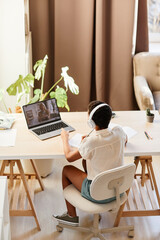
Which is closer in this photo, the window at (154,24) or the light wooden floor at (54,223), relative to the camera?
the light wooden floor at (54,223)

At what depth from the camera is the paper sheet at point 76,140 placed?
8.54ft

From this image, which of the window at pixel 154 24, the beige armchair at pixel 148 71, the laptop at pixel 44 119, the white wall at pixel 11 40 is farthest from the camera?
the window at pixel 154 24

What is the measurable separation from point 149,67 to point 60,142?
6.19ft

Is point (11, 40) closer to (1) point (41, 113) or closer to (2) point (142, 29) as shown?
(1) point (41, 113)

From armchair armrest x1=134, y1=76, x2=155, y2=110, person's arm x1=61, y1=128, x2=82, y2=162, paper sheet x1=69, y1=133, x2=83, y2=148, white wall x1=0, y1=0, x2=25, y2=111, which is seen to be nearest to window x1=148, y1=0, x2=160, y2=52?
armchair armrest x1=134, y1=76, x2=155, y2=110

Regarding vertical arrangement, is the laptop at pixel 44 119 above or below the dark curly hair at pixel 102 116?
below

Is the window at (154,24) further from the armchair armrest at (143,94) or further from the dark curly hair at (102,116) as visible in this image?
the dark curly hair at (102,116)

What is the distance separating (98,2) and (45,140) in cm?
197

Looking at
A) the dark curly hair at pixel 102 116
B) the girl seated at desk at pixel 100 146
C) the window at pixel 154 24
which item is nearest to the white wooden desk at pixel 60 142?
the girl seated at desk at pixel 100 146

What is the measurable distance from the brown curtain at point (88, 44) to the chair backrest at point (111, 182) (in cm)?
210

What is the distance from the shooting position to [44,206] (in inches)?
121

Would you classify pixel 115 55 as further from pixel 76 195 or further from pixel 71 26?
pixel 76 195

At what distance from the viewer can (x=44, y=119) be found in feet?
9.34

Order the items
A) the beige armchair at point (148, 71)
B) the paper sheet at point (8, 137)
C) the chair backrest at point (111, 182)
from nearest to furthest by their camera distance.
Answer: the chair backrest at point (111, 182), the paper sheet at point (8, 137), the beige armchair at point (148, 71)
